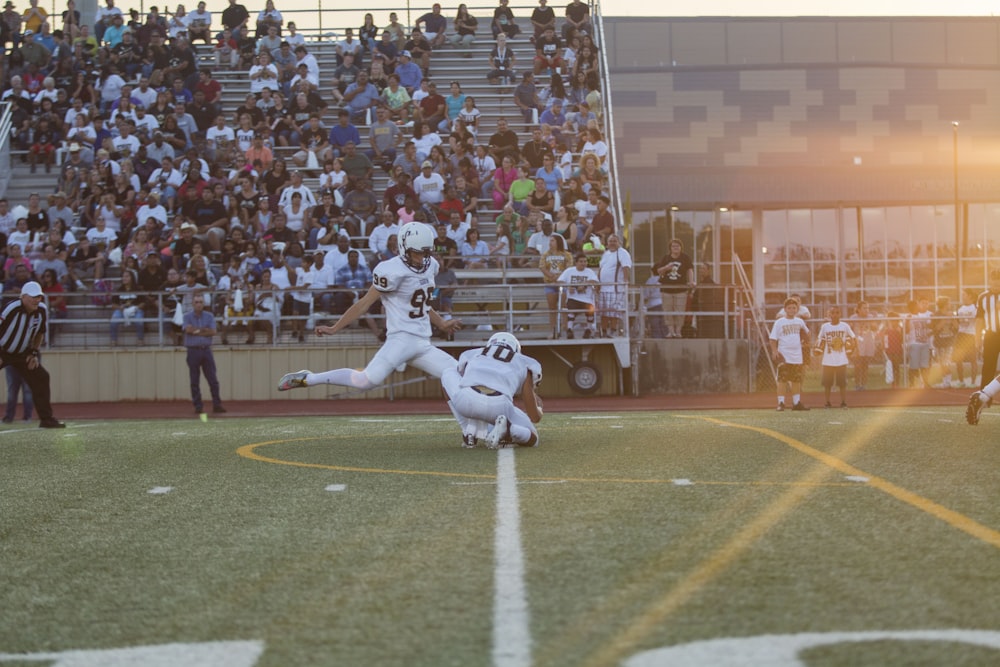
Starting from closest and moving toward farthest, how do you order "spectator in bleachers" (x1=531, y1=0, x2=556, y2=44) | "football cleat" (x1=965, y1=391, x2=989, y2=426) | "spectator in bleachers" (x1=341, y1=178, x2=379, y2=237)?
"football cleat" (x1=965, y1=391, x2=989, y2=426) < "spectator in bleachers" (x1=341, y1=178, x2=379, y2=237) < "spectator in bleachers" (x1=531, y1=0, x2=556, y2=44)

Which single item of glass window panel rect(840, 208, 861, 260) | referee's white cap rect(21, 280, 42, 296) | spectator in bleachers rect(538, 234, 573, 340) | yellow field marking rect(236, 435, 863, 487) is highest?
glass window panel rect(840, 208, 861, 260)

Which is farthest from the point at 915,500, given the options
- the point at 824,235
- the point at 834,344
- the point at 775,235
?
the point at 824,235

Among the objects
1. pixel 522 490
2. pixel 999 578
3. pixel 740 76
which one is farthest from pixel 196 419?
pixel 740 76

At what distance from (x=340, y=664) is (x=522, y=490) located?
392cm

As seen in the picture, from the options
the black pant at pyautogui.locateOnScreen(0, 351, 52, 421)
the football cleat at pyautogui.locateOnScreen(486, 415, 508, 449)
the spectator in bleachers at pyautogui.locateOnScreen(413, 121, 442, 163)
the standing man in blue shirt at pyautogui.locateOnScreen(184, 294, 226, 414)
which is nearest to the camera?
the football cleat at pyautogui.locateOnScreen(486, 415, 508, 449)

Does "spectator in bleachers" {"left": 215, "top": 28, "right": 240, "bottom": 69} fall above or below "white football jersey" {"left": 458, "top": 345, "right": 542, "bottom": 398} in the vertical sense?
above

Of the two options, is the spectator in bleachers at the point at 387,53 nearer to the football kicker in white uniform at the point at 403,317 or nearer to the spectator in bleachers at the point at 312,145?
the spectator in bleachers at the point at 312,145

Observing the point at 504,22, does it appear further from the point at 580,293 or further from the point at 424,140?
the point at 580,293

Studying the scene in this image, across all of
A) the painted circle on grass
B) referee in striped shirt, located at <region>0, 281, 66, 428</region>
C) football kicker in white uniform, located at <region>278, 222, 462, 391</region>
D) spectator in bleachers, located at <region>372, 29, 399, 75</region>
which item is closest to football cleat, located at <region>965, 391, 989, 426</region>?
football kicker in white uniform, located at <region>278, 222, 462, 391</region>

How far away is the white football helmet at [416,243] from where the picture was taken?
11.7 meters

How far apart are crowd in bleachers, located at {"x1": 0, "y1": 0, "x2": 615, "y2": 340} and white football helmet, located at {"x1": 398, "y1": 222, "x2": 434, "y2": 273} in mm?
9135

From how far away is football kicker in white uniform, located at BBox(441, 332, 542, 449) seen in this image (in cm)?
1050

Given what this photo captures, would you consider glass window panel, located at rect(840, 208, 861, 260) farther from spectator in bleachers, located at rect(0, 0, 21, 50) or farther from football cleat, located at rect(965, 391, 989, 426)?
football cleat, located at rect(965, 391, 989, 426)

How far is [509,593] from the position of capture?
15.9ft
